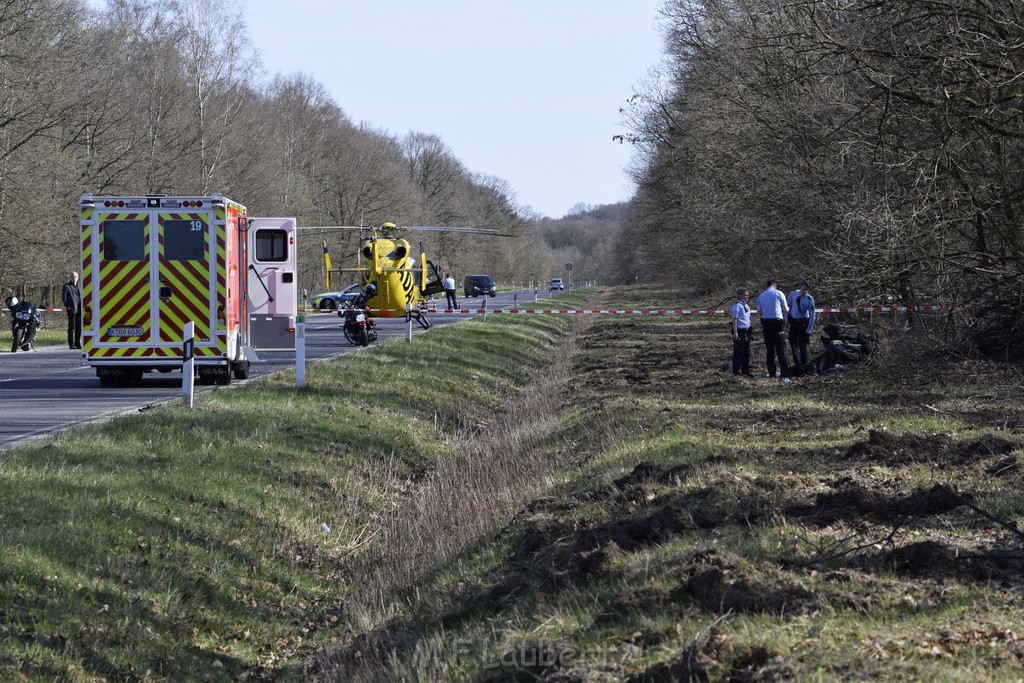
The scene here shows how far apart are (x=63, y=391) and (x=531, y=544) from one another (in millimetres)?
12411

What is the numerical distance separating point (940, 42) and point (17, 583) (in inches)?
476

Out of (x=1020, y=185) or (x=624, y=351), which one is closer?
(x=1020, y=185)

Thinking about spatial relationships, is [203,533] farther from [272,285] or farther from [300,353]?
[272,285]

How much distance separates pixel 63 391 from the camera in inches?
754

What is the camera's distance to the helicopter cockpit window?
22.3 metres

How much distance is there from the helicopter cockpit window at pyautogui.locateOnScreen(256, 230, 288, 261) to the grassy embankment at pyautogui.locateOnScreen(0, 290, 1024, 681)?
5.62 metres

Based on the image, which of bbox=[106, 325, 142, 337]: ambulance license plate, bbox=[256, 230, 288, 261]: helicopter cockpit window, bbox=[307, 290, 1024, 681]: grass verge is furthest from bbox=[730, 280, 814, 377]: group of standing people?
bbox=[106, 325, 142, 337]: ambulance license plate

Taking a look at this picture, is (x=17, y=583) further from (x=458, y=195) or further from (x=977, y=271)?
(x=458, y=195)

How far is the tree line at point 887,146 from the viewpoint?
14.9 meters

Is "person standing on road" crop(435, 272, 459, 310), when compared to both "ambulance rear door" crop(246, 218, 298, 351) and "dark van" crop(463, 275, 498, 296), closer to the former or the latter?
"ambulance rear door" crop(246, 218, 298, 351)

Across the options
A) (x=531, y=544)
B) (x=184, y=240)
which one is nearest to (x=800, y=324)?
(x=184, y=240)

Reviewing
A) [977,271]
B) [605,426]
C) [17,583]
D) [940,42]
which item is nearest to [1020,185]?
[977,271]

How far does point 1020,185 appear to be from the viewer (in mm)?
16281

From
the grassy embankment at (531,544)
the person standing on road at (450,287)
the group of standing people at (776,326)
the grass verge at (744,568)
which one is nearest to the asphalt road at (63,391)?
the grassy embankment at (531,544)
